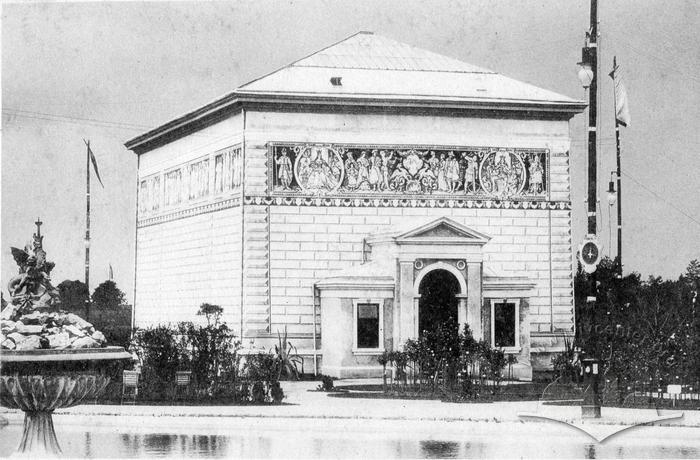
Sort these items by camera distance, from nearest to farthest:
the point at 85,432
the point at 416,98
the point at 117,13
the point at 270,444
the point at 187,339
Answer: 1. the point at 270,444
2. the point at 85,432
3. the point at 187,339
4. the point at 117,13
5. the point at 416,98

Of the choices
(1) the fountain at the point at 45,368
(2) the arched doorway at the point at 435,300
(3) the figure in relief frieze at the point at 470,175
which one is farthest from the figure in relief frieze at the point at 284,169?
(1) the fountain at the point at 45,368

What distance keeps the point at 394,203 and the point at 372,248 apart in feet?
5.81

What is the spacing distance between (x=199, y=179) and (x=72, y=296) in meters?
12.3

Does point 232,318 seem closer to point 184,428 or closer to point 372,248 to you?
point 372,248

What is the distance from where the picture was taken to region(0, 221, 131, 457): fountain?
17.9m

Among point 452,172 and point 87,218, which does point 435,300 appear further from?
point 87,218

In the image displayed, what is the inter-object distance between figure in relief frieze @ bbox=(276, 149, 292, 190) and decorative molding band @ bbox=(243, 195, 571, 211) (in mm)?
521

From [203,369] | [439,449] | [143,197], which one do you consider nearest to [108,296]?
[143,197]

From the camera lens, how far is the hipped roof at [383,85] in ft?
137

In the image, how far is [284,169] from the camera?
4172 cm

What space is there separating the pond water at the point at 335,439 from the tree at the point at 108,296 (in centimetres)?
3201

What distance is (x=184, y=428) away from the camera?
2427 cm

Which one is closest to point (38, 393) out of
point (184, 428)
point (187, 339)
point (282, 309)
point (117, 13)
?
point (184, 428)

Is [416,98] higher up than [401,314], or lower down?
higher up
